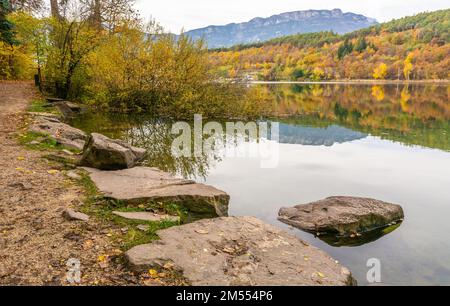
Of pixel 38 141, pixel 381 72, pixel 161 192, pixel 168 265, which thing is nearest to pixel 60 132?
pixel 38 141

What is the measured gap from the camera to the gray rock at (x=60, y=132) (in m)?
11.6

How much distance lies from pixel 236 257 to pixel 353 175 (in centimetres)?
804

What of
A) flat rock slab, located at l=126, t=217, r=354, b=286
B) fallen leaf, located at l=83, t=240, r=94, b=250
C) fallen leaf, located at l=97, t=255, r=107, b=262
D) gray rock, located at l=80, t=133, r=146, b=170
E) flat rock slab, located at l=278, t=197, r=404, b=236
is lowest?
flat rock slab, located at l=278, t=197, r=404, b=236

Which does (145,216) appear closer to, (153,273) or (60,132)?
(153,273)

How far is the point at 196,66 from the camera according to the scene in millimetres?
23031

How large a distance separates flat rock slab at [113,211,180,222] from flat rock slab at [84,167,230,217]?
0.56 meters

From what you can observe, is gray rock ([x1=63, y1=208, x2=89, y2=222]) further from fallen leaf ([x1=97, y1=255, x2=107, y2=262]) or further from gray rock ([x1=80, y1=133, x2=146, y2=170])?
gray rock ([x1=80, y1=133, x2=146, y2=170])

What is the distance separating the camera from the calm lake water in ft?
22.4

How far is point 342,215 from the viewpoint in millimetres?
7836

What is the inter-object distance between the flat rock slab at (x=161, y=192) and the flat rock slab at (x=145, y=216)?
1.84ft

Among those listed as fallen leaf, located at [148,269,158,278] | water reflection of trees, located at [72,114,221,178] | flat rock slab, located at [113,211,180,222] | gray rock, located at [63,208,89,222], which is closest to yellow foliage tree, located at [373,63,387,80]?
water reflection of trees, located at [72,114,221,178]

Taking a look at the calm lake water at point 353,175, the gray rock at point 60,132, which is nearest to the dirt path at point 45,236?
the gray rock at point 60,132

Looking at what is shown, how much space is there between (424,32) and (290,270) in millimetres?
159387

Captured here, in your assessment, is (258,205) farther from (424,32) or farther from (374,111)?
(424,32)
